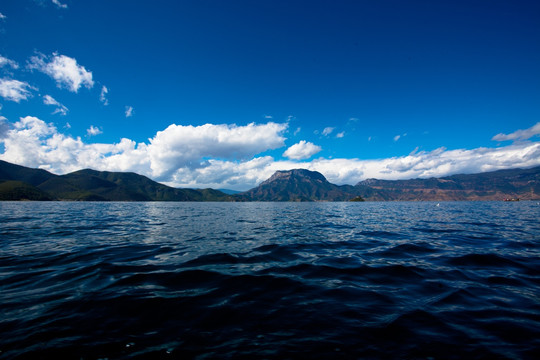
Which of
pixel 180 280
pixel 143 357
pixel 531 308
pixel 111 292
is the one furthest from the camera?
pixel 180 280

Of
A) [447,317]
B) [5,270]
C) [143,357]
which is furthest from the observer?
[5,270]

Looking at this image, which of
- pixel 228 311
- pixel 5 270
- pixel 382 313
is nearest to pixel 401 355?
pixel 382 313

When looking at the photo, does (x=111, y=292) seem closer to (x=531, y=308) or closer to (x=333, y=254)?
(x=333, y=254)

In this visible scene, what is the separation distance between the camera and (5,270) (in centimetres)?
1048

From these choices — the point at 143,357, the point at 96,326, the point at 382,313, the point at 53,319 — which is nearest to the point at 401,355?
the point at 382,313

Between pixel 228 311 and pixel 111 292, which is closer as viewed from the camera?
pixel 228 311

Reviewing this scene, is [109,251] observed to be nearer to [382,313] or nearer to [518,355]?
[382,313]

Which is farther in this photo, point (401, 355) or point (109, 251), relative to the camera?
point (109, 251)

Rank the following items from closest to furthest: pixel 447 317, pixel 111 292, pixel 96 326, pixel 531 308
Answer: pixel 96 326, pixel 447 317, pixel 531 308, pixel 111 292

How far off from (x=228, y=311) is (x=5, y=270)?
11762 millimetres

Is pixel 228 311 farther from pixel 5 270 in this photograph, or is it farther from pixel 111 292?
pixel 5 270

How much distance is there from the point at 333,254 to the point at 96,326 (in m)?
12.2

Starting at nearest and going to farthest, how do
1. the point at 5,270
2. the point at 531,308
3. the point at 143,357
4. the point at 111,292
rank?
the point at 143,357
the point at 531,308
the point at 111,292
the point at 5,270

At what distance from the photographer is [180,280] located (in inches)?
379
